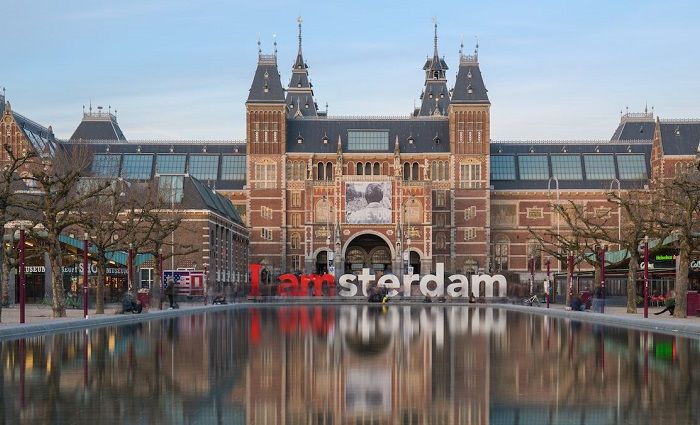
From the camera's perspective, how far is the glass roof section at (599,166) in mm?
119125

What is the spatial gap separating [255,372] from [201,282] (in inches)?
2446

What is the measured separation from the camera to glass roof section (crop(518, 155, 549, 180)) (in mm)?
119750

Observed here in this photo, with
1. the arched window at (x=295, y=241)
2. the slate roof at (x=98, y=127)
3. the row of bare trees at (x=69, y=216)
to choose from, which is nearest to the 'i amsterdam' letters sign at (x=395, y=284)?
the row of bare trees at (x=69, y=216)

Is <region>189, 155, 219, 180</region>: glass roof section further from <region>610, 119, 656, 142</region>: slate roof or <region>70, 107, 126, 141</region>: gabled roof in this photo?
<region>610, 119, 656, 142</region>: slate roof

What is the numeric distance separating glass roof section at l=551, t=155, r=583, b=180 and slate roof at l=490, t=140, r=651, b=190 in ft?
1.45

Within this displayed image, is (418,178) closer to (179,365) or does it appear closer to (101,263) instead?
(101,263)

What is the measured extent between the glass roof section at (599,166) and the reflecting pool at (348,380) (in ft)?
300

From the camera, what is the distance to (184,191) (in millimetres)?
83312

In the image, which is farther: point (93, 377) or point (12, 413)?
point (93, 377)

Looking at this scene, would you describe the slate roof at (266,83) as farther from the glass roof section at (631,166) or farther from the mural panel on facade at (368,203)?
the glass roof section at (631,166)

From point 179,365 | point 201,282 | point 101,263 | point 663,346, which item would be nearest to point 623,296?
point 201,282

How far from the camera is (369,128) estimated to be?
4729 inches

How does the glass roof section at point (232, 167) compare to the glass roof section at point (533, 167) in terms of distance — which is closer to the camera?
the glass roof section at point (533, 167)

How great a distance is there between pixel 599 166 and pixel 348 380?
107m
